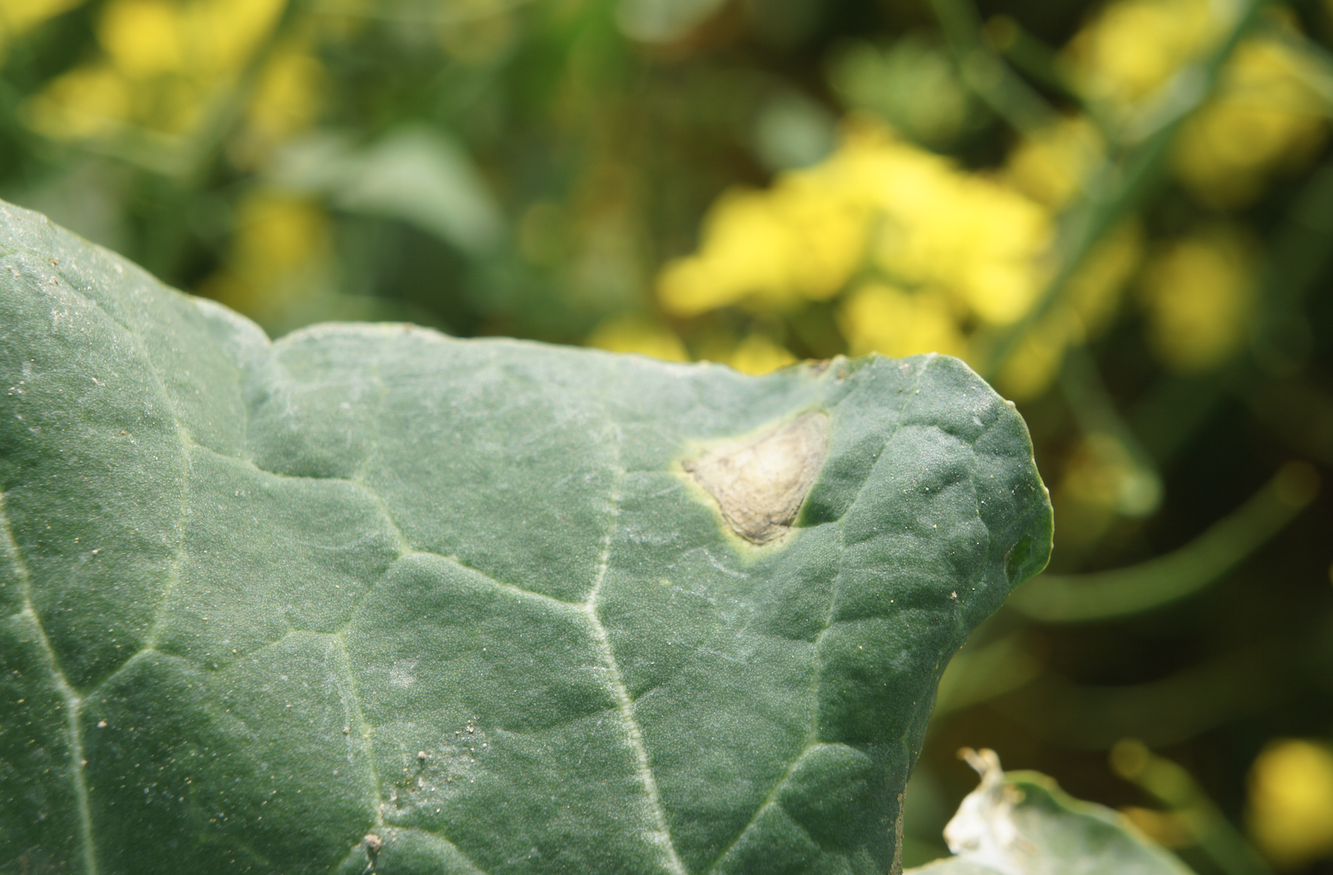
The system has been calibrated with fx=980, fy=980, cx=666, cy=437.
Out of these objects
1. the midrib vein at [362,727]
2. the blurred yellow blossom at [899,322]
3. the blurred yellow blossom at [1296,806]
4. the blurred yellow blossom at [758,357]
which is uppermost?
the midrib vein at [362,727]

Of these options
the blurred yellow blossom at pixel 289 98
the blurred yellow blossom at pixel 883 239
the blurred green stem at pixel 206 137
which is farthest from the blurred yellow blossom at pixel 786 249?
the blurred yellow blossom at pixel 289 98

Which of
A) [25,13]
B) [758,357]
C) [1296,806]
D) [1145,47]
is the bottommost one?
[1296,806]

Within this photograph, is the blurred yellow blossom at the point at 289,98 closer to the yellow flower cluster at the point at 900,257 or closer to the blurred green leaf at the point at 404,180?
the blurred green leaf at the point at 404,180

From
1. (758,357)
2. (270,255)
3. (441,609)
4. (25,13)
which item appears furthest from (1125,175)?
(25,13)

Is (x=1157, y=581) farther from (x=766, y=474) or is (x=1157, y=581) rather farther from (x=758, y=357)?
(x=766, y=474)

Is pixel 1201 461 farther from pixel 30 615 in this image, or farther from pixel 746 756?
pixel 30 615

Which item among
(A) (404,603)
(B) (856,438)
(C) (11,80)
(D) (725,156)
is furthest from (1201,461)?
(C) (11,80)

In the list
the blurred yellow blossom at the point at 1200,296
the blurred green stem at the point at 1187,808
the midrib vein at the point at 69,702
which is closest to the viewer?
the midrib vein at the point at 69,702
